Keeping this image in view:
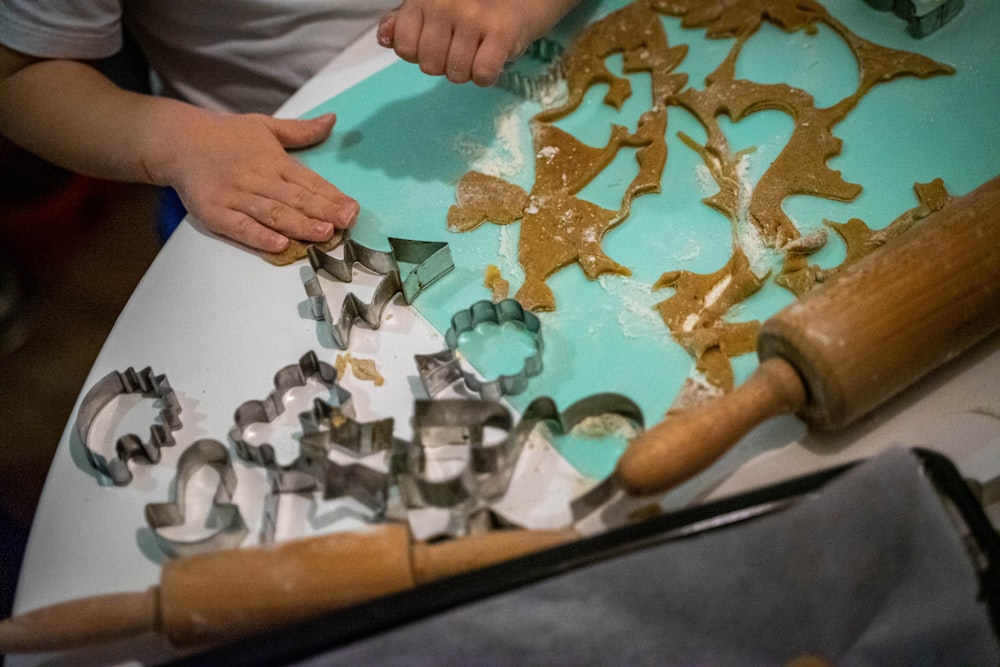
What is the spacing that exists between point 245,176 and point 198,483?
14.3 inches

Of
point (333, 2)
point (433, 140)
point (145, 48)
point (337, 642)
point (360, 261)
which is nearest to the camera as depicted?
point (337, 642)

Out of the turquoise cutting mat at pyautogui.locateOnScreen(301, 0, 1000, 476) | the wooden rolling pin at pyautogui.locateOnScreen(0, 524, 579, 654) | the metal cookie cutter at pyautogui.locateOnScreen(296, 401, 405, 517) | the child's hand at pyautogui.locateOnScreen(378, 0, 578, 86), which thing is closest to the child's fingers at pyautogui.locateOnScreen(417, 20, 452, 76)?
the child's hand at pyautogui.locateOnScreen(378, 0, 578, 86)

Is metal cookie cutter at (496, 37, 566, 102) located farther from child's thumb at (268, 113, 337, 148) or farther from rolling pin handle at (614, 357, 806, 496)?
rolling pin handle at (614, 357, 806, 496)

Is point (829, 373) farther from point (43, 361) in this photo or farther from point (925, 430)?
point (43, 361)

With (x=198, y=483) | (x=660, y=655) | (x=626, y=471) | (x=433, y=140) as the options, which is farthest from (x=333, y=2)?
(x=660, y=655)

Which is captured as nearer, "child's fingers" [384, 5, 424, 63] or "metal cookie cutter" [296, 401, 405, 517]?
"metal cookie cutter" [296, 401, 405, 517]

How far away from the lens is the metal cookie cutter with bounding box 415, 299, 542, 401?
2.59 ft

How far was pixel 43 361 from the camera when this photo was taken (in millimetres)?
1685

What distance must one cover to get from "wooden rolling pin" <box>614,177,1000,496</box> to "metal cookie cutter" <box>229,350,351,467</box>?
0.30 meters

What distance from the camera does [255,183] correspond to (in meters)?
0.96

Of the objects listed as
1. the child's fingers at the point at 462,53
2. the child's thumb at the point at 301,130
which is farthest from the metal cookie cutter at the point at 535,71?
the child's thumb at the point at 301,130

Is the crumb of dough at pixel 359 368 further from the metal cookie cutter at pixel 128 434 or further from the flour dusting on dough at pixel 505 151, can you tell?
the flour dusting on dough at pixel 505 151

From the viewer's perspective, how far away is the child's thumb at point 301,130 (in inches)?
40.6

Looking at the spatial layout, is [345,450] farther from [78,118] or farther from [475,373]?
[78,118]
